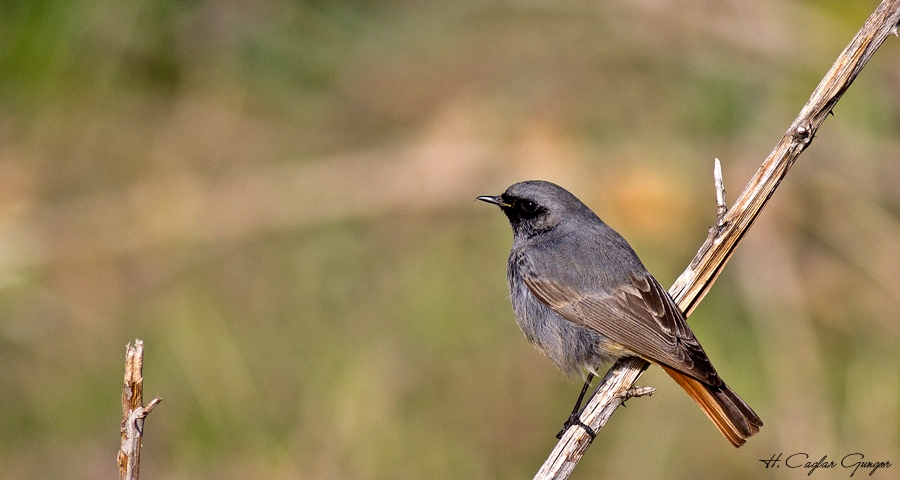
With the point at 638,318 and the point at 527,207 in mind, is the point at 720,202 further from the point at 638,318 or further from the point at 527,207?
the point at 527,207

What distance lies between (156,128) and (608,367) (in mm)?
4041

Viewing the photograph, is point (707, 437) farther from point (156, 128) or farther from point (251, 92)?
point (156, 128)

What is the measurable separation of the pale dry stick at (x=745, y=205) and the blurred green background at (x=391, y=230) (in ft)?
5.94

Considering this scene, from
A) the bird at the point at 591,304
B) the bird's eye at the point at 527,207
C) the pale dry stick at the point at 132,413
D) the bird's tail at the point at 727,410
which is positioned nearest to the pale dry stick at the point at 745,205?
the bird at the point at 591,304

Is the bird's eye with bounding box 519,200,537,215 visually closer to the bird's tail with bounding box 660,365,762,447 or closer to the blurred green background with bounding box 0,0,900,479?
the bird's tail with bounding box 660,365,762,447

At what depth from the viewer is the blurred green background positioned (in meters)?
5.17

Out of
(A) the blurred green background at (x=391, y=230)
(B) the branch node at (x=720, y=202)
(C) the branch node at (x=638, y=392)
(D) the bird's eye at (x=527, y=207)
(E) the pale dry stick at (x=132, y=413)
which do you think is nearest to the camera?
(E) the pale dry stick at (x=132, y=413)

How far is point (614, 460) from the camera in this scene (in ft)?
17.2

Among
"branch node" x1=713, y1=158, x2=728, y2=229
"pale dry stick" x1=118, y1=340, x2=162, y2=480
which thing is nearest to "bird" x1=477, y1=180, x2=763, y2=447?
"branch node" x1=713, y1=158, x2=728, y2=229

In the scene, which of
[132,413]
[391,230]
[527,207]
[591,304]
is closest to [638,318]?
[591,304]

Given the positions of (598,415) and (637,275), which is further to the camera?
(637,275)

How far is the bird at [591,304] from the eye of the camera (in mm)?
3631

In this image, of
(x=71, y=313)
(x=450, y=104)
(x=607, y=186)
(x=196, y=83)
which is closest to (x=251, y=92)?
(x=196, y=83)

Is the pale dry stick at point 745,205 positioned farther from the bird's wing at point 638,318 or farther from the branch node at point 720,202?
the bird's wing at point 638,318
